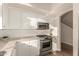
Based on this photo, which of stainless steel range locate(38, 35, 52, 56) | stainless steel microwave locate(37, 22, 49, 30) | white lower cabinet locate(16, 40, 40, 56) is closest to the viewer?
white lower cabinet locate(16, 40, 40, 56)

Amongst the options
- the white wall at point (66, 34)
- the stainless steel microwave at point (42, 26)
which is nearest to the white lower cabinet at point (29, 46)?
the stainless steel microwave at point (42, 26)

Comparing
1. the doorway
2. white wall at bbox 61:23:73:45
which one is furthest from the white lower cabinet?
white wall at bbox 61:23:73:45

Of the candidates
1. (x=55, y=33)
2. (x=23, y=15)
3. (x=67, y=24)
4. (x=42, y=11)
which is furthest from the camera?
(x=67, y=24)

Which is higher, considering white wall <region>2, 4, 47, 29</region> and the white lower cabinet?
white wall <region>2, 4, 47, 29</region>

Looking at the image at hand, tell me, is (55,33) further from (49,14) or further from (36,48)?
(36,48)

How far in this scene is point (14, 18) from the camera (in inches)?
107

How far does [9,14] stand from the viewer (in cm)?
264

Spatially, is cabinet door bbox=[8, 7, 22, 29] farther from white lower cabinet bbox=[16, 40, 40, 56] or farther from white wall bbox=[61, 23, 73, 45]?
white wall bbox=[61, 23, 73, 45]

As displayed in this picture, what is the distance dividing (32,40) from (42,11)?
92cm

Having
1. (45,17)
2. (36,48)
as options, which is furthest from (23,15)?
(36,48)

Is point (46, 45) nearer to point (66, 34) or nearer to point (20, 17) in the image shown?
point (20, 17)

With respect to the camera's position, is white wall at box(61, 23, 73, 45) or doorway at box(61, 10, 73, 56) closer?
doorway at box(61, 10, 73, 56)

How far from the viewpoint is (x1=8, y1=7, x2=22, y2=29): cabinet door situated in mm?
2676

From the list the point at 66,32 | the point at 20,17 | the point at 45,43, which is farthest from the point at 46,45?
the point at 66,32
